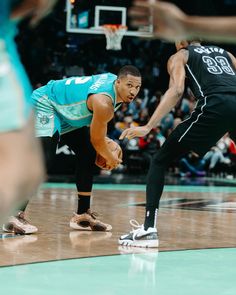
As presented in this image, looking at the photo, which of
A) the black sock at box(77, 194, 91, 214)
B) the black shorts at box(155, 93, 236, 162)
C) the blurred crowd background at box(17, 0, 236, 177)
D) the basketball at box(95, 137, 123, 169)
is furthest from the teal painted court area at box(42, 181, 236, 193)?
the black shorts at box(155, 93, 236, 162)

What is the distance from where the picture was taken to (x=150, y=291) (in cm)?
377

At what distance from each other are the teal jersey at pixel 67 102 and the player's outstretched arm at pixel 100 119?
0.24ft

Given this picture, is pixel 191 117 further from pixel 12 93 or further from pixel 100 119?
pixel 12 93

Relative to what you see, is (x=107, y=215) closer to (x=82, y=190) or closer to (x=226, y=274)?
(x=82, y=190)

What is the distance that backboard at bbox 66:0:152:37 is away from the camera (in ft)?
54.2

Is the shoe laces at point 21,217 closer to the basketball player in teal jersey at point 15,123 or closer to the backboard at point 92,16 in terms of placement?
the basketball player in teal jersey at point 15,123

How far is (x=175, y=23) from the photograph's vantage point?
2.29 metres

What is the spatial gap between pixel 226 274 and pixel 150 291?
0.70m

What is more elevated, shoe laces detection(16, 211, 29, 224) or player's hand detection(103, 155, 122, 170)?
player's hand detection(103, 155, 122, 170)

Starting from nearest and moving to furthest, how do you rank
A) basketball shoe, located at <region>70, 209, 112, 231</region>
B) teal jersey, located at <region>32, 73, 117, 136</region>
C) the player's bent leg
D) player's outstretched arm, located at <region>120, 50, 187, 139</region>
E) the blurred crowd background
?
the player's bent leg
player's outstretched arm, located at <region>120, 50, 187, 139</region>
teal jersey, located at <region>32, 73, 117, 136</region>
basketball shoe, located at <region>70, 209, 112, 231</region>
the blurred crowd background

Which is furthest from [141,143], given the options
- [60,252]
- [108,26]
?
[60,252]

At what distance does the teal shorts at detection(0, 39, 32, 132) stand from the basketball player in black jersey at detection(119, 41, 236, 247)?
2881 millimetres

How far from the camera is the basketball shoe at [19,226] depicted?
577 centimetres

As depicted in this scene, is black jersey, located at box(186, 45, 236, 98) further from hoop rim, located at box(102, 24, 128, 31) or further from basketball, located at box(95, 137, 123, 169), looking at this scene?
hoop rim, located at box(102, 24, 128, 31)
